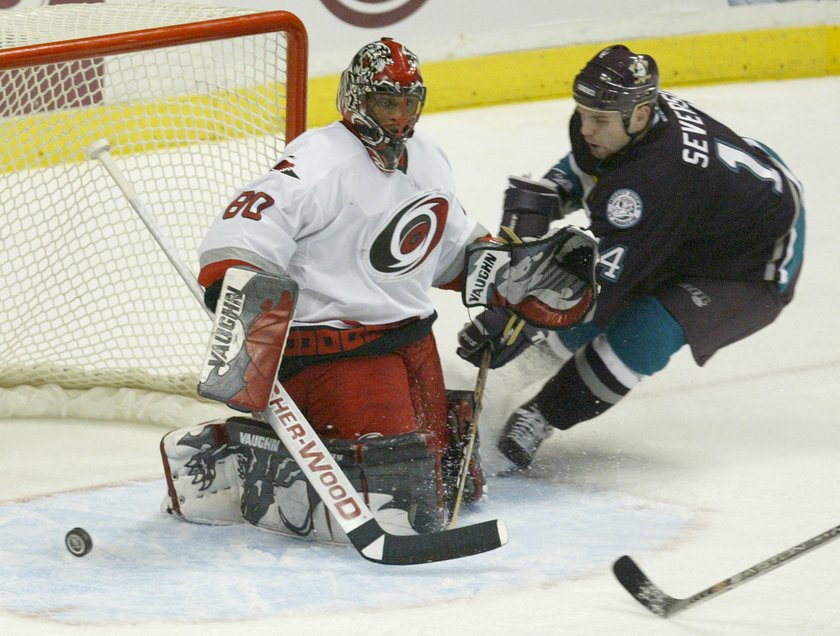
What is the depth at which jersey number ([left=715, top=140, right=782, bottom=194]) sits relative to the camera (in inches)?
110

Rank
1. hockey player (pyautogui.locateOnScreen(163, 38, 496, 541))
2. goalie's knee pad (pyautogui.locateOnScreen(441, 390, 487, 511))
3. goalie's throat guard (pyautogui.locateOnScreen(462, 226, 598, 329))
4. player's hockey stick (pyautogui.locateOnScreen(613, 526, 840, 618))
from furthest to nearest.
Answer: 1. goalie's throat guard (pyautogui.locateOnScreen(462, 226, 598, 329))
2. goalie's knee pad (pyautogui.locateOnScreen(441, 390, 487, 511))
3. hockey player (pyautogui.locateOnScreen(163, 38, 496, 541))
4. player's hockey stick (pyautogui.locateOnScreen(613, 526, 840, 618))

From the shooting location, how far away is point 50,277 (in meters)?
3.24

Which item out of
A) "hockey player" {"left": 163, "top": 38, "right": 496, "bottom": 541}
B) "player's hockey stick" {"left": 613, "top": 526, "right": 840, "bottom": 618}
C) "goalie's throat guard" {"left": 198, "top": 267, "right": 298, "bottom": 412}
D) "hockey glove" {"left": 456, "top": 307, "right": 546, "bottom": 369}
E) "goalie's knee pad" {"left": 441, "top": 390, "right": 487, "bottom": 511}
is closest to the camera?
"player's hockey stick" {"left": 613, "top": 526, "right": 840, "bottom": 618}

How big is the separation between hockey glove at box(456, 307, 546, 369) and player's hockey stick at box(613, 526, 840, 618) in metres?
0.81

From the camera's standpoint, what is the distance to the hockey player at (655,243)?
2.69m

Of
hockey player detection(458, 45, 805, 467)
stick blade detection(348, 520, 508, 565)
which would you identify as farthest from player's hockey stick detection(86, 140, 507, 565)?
hockey player detection(458, 45, 805, 467)

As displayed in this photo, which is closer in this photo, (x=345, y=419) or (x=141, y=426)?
(x=345, y=419)

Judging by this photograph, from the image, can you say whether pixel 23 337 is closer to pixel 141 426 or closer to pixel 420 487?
pixel 141 426

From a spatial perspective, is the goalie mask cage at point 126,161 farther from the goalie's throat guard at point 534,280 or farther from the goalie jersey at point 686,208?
the goalie jersey at point 686,208

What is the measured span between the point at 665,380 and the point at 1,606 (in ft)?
5.92

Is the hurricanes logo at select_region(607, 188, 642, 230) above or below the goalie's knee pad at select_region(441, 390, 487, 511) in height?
above

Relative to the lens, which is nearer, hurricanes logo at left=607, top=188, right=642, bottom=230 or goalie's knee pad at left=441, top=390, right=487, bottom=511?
goalie's knee pad at left=441, top=390, right=487, bottom=511

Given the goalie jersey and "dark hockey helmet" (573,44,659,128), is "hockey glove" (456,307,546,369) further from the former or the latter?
"dark hockey helmet" (573,44,659,128)

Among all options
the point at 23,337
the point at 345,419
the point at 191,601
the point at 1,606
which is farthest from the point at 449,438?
the point at 23,337
